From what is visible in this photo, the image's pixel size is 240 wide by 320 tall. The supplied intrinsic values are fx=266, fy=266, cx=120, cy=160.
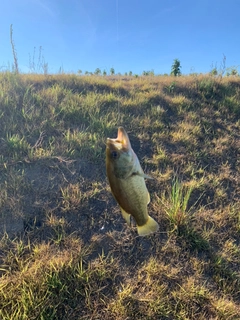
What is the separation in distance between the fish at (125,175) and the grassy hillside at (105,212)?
157 cm

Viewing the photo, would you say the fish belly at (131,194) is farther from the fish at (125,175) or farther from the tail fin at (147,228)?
the tail fin at (147,228)

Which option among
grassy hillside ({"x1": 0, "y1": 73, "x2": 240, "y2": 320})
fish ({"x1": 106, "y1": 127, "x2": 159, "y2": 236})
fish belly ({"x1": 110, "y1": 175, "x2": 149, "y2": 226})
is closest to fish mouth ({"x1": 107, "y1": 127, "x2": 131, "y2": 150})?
fish ({"x1": 106, "y1": 127, "x2": 159, "y2": 236})

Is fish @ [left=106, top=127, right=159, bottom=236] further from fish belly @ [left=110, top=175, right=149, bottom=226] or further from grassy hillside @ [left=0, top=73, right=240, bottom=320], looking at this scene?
grassy hillside @ [left=0, top=73, right=240, bottom=320]

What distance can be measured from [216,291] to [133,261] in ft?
2.90

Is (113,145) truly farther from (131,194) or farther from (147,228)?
(147,228)

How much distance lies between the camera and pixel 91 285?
100 inches

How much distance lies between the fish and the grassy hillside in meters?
1.57

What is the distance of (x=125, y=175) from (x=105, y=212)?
7.19 feet

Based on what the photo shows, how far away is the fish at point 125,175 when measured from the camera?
1186 millimetres

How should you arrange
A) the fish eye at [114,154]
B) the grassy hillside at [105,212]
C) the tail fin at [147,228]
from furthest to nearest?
the grassy hillside at [105,212]
the tail fin at [147,228]
the fish eye at [114,154]

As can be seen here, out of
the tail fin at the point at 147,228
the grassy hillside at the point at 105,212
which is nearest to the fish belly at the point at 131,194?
the tail fin at the point at 147,228

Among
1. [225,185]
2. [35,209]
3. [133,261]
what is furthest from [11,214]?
[225,185]

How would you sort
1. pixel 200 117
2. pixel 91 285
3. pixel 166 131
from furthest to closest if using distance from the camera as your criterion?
pixel 200 117 → pixel 166 131 → pixel 91 285

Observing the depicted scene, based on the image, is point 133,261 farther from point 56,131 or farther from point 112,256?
point 56,131
